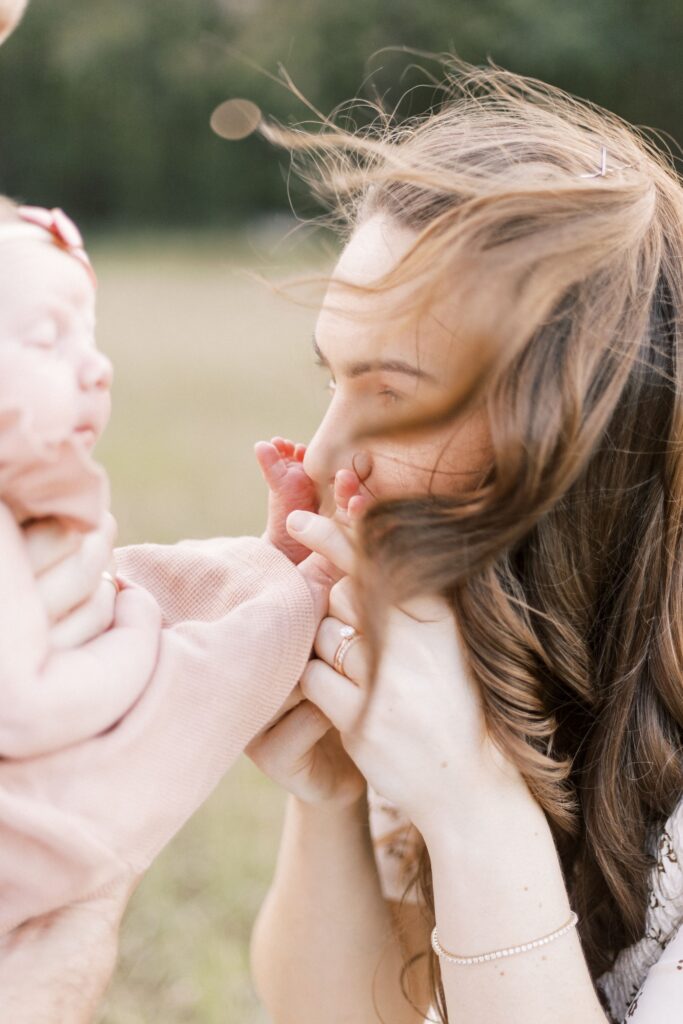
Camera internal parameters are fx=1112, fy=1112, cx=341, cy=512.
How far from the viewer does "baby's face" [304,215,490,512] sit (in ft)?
4.32

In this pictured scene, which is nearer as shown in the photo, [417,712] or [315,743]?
[417,712]

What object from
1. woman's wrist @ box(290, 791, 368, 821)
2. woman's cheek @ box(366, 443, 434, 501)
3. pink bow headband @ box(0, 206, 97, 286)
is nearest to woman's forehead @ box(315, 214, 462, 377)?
woman's cheek @ box(366, 443, 434, 501)

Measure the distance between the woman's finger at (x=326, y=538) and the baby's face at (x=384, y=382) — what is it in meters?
0.09

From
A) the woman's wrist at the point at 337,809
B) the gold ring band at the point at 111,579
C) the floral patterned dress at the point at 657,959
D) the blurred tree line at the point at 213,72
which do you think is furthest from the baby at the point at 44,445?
the blurred tree line at the point at 213,72

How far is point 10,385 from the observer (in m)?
0.95

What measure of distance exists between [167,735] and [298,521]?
34 centimetres

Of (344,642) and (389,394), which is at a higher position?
(389,394)

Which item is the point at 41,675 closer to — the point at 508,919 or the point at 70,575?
the point at 70,575

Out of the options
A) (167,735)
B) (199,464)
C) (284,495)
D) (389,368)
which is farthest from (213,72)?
(167,735)

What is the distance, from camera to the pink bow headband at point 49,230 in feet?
3.28

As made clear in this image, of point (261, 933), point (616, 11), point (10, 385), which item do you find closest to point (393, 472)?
point (10, 385)

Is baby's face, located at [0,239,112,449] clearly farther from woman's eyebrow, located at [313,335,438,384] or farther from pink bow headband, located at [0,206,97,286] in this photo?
woman's eyebrow, located at [313,335,438,384]

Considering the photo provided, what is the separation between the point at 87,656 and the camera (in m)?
1.05

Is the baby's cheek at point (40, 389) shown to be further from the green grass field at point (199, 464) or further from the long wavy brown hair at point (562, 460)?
the green grass field at point (199, 464)
